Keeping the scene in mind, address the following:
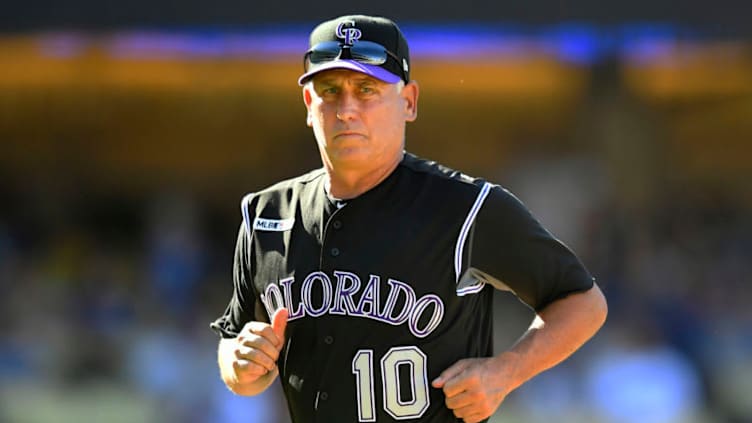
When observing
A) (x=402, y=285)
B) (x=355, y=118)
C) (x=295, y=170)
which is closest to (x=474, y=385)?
(x=402, y=285)

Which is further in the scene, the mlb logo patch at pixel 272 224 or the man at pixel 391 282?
the mlb logo patch at pixel 272 224

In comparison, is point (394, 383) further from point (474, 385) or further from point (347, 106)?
point (347, 106)

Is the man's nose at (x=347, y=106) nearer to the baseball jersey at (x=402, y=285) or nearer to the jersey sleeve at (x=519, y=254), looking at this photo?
the baseball jersey at (x=402, y=285)

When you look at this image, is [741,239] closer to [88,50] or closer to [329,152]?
[88,50]

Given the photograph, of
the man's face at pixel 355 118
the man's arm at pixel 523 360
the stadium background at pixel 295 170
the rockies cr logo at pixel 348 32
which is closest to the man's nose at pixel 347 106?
the man's face at pixel 355 118

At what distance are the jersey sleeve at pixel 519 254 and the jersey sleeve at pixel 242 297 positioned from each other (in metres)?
0.63

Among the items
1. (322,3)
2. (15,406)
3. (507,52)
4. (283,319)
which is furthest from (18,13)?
(283,319)

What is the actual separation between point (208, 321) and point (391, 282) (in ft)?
20.7

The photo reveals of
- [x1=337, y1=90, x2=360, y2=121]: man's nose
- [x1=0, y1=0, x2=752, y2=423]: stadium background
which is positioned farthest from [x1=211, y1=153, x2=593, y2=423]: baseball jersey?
[x1=0, y1=0, x2=752, y2=423]: stadium background

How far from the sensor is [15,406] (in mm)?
8609

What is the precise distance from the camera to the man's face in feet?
8.98

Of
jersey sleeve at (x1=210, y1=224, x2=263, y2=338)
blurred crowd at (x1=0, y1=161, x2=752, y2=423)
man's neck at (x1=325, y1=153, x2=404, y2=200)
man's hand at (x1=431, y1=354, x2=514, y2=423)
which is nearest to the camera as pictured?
man's hand at (x1=431, y1=354, x2=514, y2=423)

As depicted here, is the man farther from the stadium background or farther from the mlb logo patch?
the stadium background

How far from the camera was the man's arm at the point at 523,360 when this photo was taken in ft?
8.67
